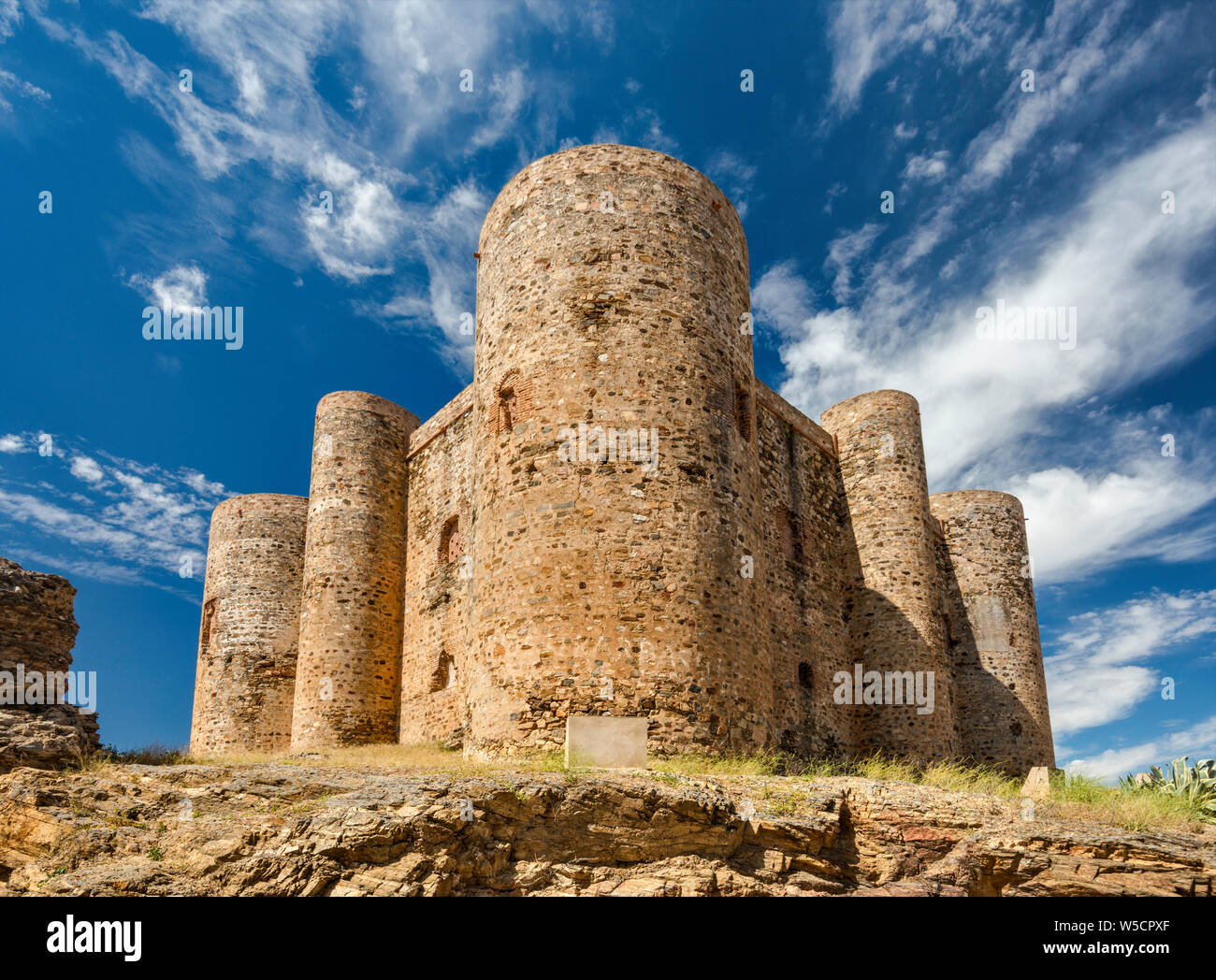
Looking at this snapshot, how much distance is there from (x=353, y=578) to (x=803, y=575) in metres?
10.4

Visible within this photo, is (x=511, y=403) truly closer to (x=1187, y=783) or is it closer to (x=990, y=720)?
(x=1187, y=783)

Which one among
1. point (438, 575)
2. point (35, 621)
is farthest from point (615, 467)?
point (438, 575)

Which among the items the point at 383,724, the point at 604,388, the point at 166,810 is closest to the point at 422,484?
the point at 383,724

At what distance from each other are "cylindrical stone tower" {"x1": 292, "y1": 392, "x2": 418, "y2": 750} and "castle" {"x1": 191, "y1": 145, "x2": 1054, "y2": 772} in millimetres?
63

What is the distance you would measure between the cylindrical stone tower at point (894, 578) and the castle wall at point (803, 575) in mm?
428

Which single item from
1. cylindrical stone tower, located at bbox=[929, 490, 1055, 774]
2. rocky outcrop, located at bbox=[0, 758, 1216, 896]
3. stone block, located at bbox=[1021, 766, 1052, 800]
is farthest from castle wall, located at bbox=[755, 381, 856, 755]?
rocky outcrop, located at bbox=[0, 758, 1216, 896]

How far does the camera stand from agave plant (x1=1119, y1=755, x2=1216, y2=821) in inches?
472

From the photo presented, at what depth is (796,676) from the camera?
679 inches

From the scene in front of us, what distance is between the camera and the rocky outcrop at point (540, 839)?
666cm

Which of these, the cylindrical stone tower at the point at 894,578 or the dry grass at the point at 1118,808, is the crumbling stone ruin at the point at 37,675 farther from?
the cylindrical stone tower at the point at 894,578

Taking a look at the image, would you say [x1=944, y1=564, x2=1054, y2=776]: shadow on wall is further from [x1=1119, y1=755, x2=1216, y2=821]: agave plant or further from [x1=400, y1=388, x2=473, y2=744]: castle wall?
[x1=400, y1=388, x2=473, y2=744]: castle wall

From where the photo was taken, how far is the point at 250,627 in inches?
880

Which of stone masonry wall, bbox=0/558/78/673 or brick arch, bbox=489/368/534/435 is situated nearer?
stone masonry wall, bbox=0/558/78/673
